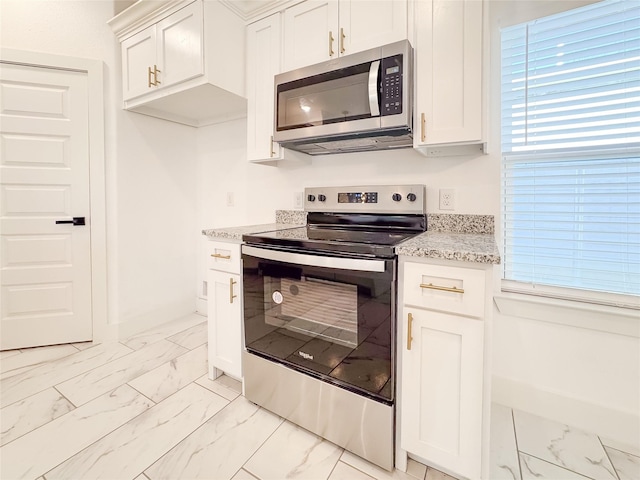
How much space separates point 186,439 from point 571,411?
1.85m

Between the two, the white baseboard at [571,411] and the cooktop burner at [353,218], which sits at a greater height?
the cooktop burner at [353,218]

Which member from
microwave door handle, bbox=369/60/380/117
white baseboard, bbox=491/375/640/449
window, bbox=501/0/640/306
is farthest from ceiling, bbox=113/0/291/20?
white baseboard, bbox=491/375/640/449

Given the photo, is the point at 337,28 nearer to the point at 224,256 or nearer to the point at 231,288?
the point at 224,256

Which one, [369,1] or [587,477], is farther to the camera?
[369,1]

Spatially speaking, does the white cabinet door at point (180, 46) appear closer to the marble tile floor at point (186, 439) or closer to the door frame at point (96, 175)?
the door frame at point (96, 175)

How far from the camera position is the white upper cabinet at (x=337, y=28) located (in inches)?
57.5

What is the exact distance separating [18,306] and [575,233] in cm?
357

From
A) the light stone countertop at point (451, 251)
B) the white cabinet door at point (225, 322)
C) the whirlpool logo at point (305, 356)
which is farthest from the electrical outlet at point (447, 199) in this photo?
the white cabinet door at point (225, 322)

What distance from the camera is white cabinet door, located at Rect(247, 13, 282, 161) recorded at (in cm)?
183

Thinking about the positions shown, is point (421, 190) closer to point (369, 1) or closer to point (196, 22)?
point (369, 1)

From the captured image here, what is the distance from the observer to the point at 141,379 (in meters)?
1.81

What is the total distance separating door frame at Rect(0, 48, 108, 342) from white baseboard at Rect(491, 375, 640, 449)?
9.08 feet

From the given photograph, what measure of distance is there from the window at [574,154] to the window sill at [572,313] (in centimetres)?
4

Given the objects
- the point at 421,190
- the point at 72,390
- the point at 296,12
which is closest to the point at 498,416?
the point at 421,190
